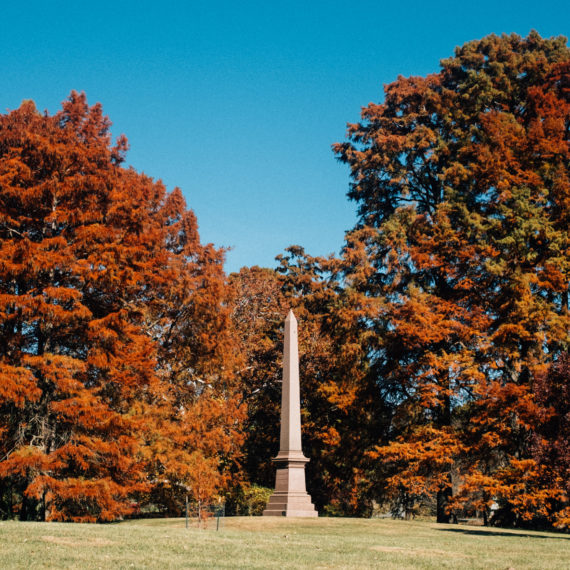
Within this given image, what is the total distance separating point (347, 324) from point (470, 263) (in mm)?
5045

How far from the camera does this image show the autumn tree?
779 inches

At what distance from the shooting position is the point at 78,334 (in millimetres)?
17359

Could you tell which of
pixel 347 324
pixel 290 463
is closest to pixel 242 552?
pixel 290 463

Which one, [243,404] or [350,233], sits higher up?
[350,233]

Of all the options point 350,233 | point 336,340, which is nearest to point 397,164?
point 350,233

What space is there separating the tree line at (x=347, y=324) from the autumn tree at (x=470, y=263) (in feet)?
0.32

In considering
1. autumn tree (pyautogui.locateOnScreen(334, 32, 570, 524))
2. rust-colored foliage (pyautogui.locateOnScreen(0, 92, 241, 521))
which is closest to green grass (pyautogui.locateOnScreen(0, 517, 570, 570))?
rust-colored foliage (pyautogui.locateOnScreen(0, 92, 241, 521))

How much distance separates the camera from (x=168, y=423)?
65.6 ft

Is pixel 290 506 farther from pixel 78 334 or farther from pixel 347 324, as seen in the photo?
pixel 78 334

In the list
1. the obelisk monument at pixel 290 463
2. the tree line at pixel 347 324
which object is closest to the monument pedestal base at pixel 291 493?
the obelisk monument at pixel 290 463

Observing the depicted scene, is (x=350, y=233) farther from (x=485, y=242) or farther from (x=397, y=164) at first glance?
(x=485, y=242)

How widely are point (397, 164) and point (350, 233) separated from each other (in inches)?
139

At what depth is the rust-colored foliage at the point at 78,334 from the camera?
15922 millimetres

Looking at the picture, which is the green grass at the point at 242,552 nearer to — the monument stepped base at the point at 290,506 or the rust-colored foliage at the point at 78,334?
the rust-colored foliage at the point at 78,334
